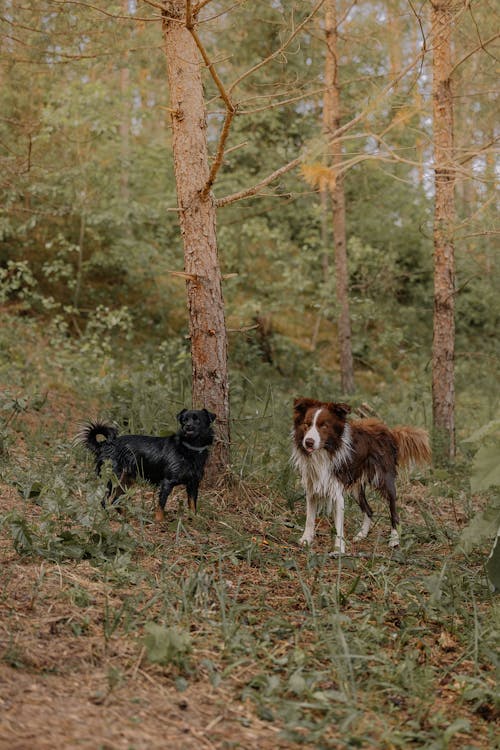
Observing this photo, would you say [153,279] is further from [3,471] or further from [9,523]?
[9,523]

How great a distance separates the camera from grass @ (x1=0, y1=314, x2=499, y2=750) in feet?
10.6

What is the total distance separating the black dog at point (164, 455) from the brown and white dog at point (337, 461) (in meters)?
0.77

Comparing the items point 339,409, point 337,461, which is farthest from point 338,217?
point 337,461

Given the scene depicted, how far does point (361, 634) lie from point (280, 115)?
13675 mm

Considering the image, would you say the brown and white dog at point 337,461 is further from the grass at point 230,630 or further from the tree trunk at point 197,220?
the tree trunk at point 197,220

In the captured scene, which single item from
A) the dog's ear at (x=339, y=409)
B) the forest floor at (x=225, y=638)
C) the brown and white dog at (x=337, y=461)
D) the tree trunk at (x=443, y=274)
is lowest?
the forest floor at (x=225, y=638)

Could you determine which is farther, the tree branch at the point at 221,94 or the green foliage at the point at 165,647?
the tree branch at the point at 221,94

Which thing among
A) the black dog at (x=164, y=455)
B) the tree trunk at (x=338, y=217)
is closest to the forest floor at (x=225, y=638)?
the black dog at (x=164, y=455)

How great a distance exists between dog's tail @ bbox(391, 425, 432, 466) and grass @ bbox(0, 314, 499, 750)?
1.86 feet

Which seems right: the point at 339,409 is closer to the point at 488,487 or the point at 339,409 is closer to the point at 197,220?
the point at 488,487

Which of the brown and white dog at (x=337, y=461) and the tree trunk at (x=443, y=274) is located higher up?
the tree trunk at (x=443, y=274)

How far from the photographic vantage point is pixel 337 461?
595 centimetres

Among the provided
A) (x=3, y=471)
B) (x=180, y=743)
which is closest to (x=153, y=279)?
(x=3, y=471)

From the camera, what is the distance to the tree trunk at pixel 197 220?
644cm
